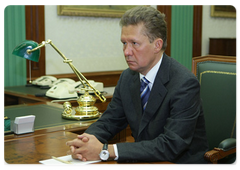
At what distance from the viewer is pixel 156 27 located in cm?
218

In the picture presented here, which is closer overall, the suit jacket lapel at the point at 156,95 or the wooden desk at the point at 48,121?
the suit jacket lapel at the point at 156,95

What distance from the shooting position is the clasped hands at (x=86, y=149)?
1.94 meters

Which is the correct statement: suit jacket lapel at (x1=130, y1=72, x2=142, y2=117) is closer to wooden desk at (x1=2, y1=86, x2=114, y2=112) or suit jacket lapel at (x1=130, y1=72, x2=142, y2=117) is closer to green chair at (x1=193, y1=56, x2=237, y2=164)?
green chair at (x1=193, y1=56, x2=237, y2=164)

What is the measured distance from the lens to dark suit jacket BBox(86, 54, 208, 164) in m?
2.00

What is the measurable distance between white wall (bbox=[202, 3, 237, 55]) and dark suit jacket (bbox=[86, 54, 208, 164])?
20.4 feet

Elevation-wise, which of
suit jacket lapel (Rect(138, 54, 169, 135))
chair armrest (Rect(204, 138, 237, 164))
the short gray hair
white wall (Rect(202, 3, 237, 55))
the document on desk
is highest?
white wall (Rect(202, 3, 237, 55))

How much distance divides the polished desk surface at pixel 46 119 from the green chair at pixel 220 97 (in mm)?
924

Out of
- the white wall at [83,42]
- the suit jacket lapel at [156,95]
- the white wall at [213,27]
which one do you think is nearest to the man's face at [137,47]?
the suit jacket lapel at [156,95]

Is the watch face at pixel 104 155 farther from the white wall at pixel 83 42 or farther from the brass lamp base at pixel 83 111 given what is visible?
the white wall at pixel 83 42

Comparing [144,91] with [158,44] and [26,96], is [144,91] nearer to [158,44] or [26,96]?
[158,44]

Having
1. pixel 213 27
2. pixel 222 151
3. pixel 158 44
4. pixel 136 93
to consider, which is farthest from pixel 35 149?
pixel 213 27

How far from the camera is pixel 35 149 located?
7.17 ft

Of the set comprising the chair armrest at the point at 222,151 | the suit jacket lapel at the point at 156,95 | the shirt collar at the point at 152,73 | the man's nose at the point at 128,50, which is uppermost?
the man's nose at the point at 128,50

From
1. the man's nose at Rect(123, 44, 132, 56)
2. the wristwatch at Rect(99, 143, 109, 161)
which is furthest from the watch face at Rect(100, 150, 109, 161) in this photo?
the man's nose at Rect(123, 44, 132, 56)
